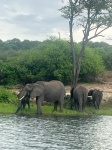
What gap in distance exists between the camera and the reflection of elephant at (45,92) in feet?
104

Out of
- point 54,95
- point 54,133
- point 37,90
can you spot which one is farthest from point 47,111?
point 54,133

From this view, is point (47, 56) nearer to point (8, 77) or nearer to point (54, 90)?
point (8, 77)

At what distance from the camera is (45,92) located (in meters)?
32.8

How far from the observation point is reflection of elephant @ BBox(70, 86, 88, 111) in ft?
112

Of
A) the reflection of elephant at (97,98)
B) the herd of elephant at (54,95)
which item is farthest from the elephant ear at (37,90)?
the reflection of elephant at (97,98)

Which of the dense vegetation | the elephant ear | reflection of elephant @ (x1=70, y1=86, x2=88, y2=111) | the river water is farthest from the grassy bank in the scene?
the dense vegetation

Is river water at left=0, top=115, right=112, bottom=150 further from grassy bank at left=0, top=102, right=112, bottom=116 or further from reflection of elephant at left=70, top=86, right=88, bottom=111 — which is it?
reflection of elephant at left=70, top=86, right=88, bottom=111

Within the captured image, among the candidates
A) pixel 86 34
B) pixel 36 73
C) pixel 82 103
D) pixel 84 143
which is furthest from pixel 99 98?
pixel 84 143

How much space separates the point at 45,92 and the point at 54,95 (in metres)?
0.92

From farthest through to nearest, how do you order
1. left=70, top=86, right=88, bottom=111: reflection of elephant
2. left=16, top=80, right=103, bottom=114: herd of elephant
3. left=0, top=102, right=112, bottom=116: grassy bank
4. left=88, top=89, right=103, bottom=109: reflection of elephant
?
left=88, top=89, right=103, bottom=109: reflection of elephant, left=70, top=86, right=88, bottom=111: reflection of elephant, left=16, top=80, right=103, bottom=114: herd of elephant, left=0, top=102, right=112, bottom=116: grassy bank

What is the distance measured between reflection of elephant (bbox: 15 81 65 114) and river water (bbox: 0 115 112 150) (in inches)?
112

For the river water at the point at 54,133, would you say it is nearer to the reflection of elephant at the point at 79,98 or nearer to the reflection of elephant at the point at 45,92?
the reflection of elephant at the point at 45,92

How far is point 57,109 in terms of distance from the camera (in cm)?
3391

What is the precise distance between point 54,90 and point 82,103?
2.21 meters
